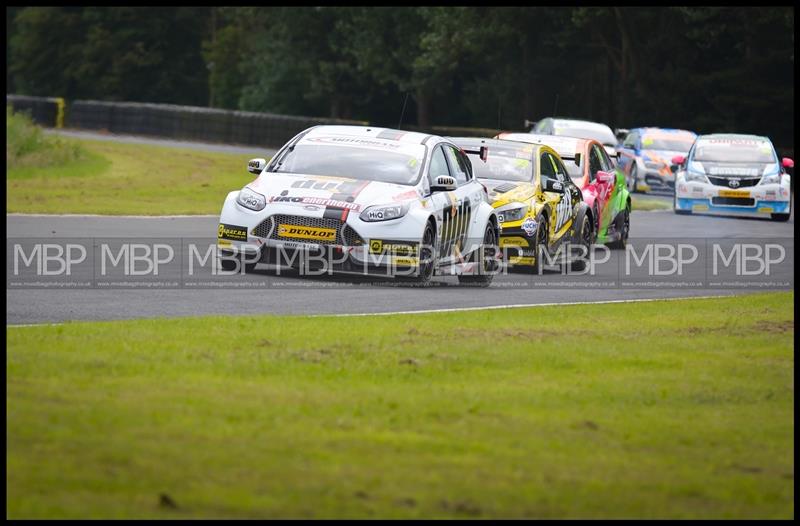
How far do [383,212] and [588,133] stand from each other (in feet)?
69.2

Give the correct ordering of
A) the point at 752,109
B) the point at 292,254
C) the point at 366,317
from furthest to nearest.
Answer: the point at 752,109 < the point at 292,254 < the point at 366,317

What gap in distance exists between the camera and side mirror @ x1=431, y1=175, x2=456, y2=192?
53.4 ft

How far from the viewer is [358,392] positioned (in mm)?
8953

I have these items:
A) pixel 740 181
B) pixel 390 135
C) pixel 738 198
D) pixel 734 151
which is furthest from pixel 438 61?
pixel 390 135

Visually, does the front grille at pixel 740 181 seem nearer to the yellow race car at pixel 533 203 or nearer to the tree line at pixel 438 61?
the yellow race car at pixel 533 203

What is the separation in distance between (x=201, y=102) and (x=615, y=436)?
84434 millimetres

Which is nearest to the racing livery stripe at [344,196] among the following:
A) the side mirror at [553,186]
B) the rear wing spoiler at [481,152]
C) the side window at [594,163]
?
the side mirror at [553,186]

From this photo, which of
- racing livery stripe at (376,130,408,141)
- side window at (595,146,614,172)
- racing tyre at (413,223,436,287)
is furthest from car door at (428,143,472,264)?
side window at (595,146,614,172)

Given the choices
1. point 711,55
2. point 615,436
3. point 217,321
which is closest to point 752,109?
point 711,55

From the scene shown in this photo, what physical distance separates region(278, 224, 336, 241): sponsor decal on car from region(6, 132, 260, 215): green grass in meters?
9.82

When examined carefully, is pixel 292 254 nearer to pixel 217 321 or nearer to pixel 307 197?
pixel 307 197

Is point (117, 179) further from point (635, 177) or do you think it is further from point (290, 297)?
point (290, 297)

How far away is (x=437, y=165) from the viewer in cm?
1694

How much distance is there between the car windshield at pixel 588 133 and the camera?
116 feet
